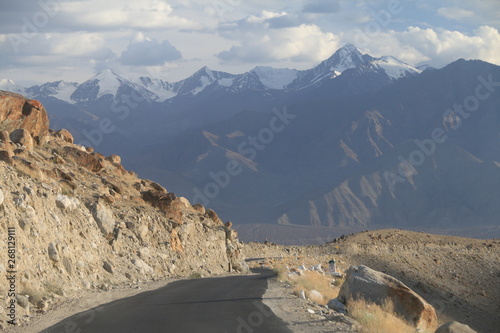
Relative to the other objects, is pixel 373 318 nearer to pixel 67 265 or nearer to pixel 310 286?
pixel 310 286

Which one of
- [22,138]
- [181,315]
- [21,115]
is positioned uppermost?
[21,115]

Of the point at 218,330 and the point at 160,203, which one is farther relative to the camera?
the point at 160,203

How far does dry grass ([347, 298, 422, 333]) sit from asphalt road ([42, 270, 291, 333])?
2258mm

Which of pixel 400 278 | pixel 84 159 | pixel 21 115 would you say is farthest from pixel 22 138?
pixel 400 278

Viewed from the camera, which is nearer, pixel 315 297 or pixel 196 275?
pixel 315 297

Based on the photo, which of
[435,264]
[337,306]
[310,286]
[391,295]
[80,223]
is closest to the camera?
[337,306]

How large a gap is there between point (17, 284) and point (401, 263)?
4593 cm

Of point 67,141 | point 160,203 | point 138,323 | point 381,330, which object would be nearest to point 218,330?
point 138,323

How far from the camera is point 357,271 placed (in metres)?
21.5

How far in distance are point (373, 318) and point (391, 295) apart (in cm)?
423

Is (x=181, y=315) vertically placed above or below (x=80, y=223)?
below

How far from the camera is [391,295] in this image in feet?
67.9

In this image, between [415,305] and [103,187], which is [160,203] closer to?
[103,187]

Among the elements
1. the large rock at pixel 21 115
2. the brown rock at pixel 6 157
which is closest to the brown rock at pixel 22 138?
the large rock at pixel 21 115
